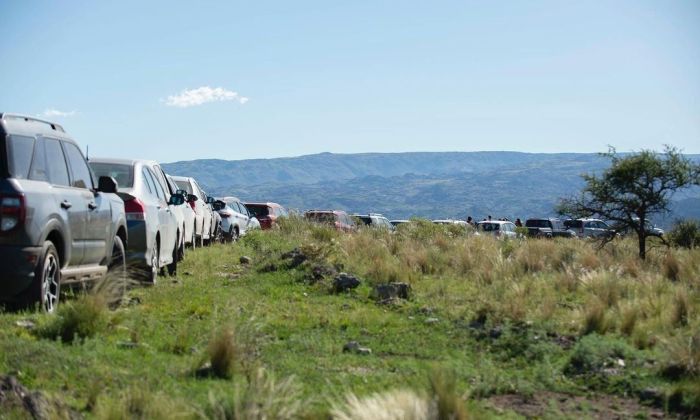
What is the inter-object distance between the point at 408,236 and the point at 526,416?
64.5 feet

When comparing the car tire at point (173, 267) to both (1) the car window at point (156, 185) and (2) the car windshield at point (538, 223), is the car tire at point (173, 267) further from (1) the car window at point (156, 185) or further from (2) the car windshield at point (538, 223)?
(2) the car windshield at point (538, 223)

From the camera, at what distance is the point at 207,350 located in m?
7.06

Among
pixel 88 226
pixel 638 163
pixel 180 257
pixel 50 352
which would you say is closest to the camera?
pixel 50 352

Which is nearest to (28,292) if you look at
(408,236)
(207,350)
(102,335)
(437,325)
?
(102,335)

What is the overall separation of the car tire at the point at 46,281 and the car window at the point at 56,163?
844 mm

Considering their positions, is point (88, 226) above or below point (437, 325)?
above

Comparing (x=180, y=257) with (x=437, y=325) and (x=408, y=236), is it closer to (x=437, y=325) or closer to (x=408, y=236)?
(x=437, y=325)

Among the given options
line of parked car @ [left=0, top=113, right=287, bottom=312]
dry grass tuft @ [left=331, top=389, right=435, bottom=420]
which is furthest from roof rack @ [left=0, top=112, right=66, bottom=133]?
dry grass tuft @ [left=331, top=389, right=435, bottom=420]

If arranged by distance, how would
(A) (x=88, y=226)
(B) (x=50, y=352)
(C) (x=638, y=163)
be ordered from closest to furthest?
1. (B) (x=50, y=352)
2. (A) (x=88, y=226)
3. (C) (x=638, y=163)

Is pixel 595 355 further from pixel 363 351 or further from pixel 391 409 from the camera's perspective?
pixel 391 409

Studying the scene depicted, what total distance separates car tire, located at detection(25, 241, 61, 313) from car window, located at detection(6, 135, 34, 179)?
2.39ft

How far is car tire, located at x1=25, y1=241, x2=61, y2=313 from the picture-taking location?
28.2 feet

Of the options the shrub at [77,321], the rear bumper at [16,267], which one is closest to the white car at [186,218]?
the rear bumper at [16,267]

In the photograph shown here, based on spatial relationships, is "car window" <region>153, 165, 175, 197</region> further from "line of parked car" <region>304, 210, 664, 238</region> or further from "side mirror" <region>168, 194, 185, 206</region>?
"line of parked car" <region>304, 210, 664, 238</region>
